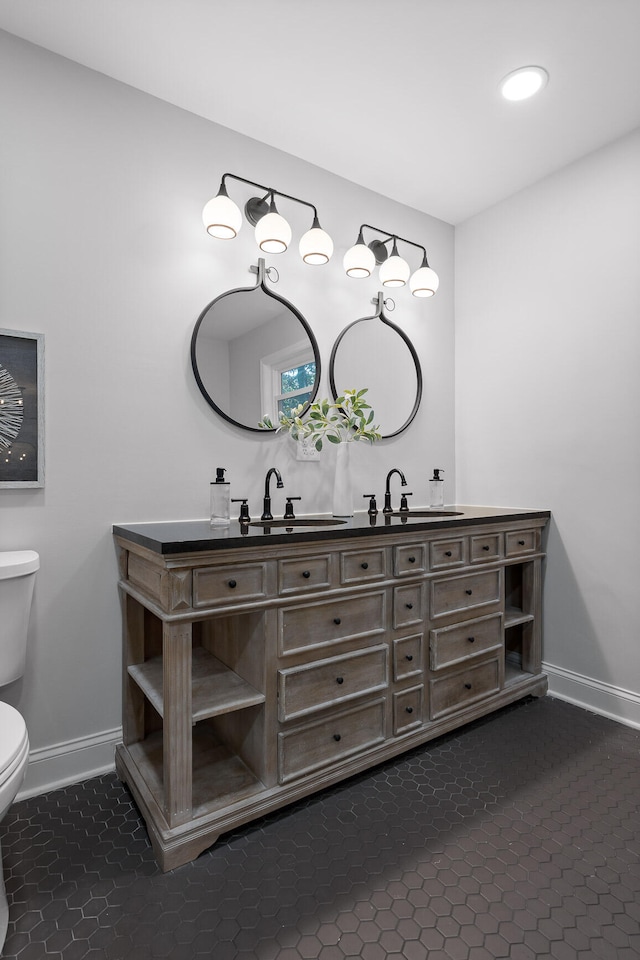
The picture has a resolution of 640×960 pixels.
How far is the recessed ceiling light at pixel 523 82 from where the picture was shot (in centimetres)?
192

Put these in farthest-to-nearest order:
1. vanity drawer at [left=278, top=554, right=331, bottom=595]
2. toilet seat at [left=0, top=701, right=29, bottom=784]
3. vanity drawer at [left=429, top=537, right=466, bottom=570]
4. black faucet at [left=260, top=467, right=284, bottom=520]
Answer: black faucet at [left=260, top=467, right=284, bottom=520]
vanity drawer at [left=429, top=537, right=466, bottom=570]
vanity drawer at [left=278, top=554, right=331, bottom=595]
toilet seat at [left=0, top=701, right=29, bottom=784]

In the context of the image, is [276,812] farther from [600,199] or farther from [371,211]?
[600,199]

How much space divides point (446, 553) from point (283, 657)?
→ 827 millimetres

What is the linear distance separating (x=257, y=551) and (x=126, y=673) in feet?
2.72

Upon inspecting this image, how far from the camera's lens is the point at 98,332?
1.87 metres

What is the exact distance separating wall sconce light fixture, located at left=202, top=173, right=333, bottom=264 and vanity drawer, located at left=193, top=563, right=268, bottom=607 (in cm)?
135

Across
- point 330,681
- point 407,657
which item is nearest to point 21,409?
point 330,681

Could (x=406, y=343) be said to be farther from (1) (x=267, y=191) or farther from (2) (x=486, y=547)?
(2) (x=486, y=547)

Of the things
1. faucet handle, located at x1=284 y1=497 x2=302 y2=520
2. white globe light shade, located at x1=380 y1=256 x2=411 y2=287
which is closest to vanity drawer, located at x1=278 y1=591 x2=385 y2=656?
faucet handle, located at x1=284 y1=497 x2=302 y2=520

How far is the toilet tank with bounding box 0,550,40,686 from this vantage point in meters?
1.49

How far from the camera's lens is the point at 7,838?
151 cm

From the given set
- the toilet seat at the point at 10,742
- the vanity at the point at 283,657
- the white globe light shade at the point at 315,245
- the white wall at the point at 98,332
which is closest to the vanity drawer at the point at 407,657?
the vanity at the point at 283,657

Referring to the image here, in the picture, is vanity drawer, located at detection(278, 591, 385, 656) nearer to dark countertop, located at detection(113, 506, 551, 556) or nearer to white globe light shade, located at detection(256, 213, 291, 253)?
dark countertop, located at detection(113, 506, 551, 556)

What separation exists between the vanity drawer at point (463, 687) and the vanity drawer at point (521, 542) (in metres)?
0.51
